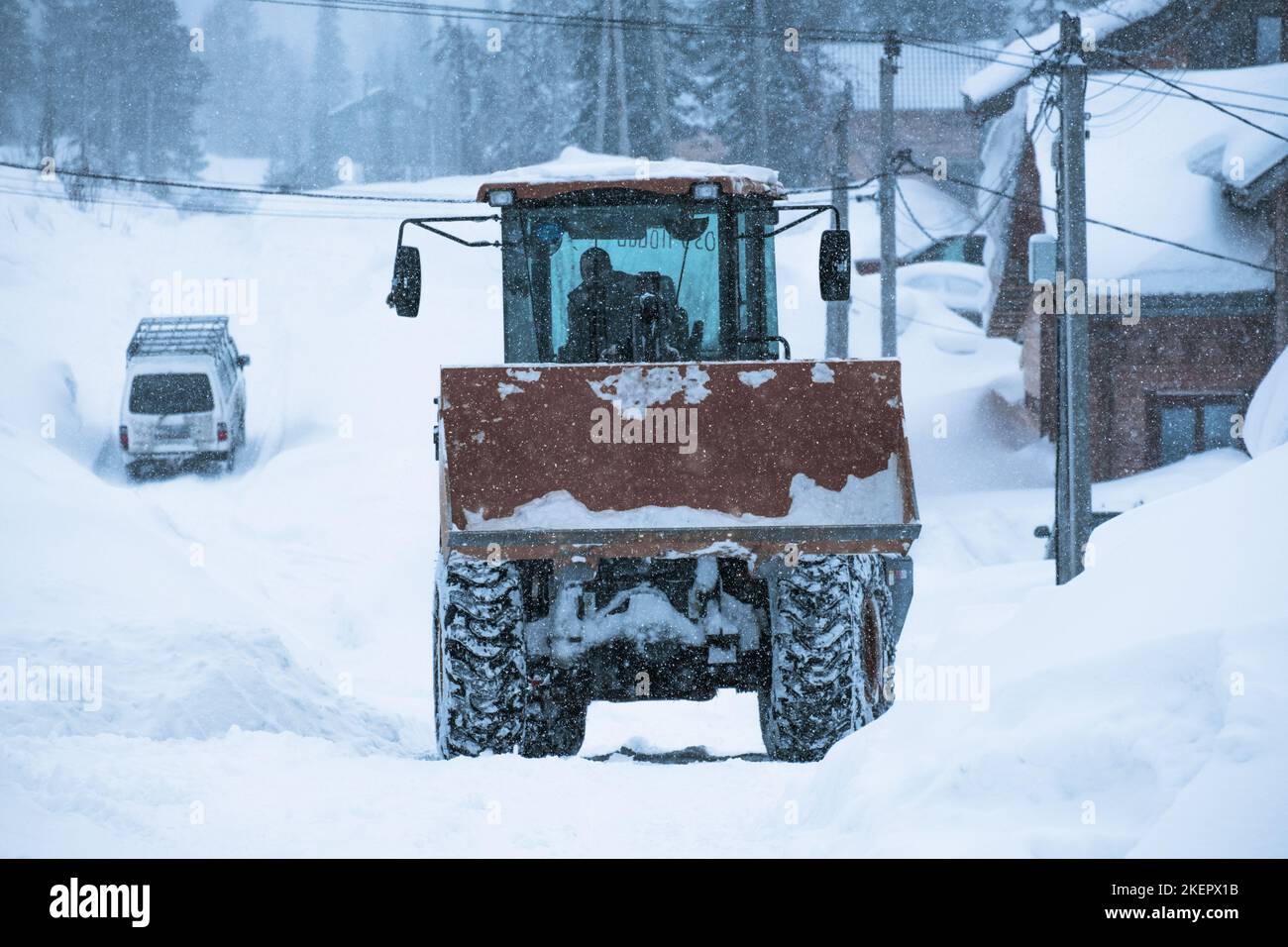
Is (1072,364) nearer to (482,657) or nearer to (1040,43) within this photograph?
(482,657)

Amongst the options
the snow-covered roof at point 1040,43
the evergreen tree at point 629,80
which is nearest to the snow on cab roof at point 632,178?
the snow-covered roof at point 1040,43

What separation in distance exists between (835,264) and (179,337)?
65.4ft

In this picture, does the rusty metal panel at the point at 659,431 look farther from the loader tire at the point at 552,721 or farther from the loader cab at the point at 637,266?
the loader cab at the point at 637,266

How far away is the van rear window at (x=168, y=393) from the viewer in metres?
24.6

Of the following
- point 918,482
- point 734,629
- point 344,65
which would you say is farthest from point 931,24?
point 344,65

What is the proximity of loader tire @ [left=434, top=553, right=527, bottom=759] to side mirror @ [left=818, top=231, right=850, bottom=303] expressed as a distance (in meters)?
2.51

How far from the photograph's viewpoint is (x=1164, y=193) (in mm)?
25953

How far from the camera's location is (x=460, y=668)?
22.4 feet

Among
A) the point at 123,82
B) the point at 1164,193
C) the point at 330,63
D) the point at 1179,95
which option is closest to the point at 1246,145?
the point at 1164,193

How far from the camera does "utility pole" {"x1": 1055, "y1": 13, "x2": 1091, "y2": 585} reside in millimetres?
15312

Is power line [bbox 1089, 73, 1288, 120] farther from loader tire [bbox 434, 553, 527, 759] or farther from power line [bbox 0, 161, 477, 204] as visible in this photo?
loader tire [bbox 434, 553, 527, 759]

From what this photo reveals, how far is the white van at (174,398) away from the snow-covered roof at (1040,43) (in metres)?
16.1
